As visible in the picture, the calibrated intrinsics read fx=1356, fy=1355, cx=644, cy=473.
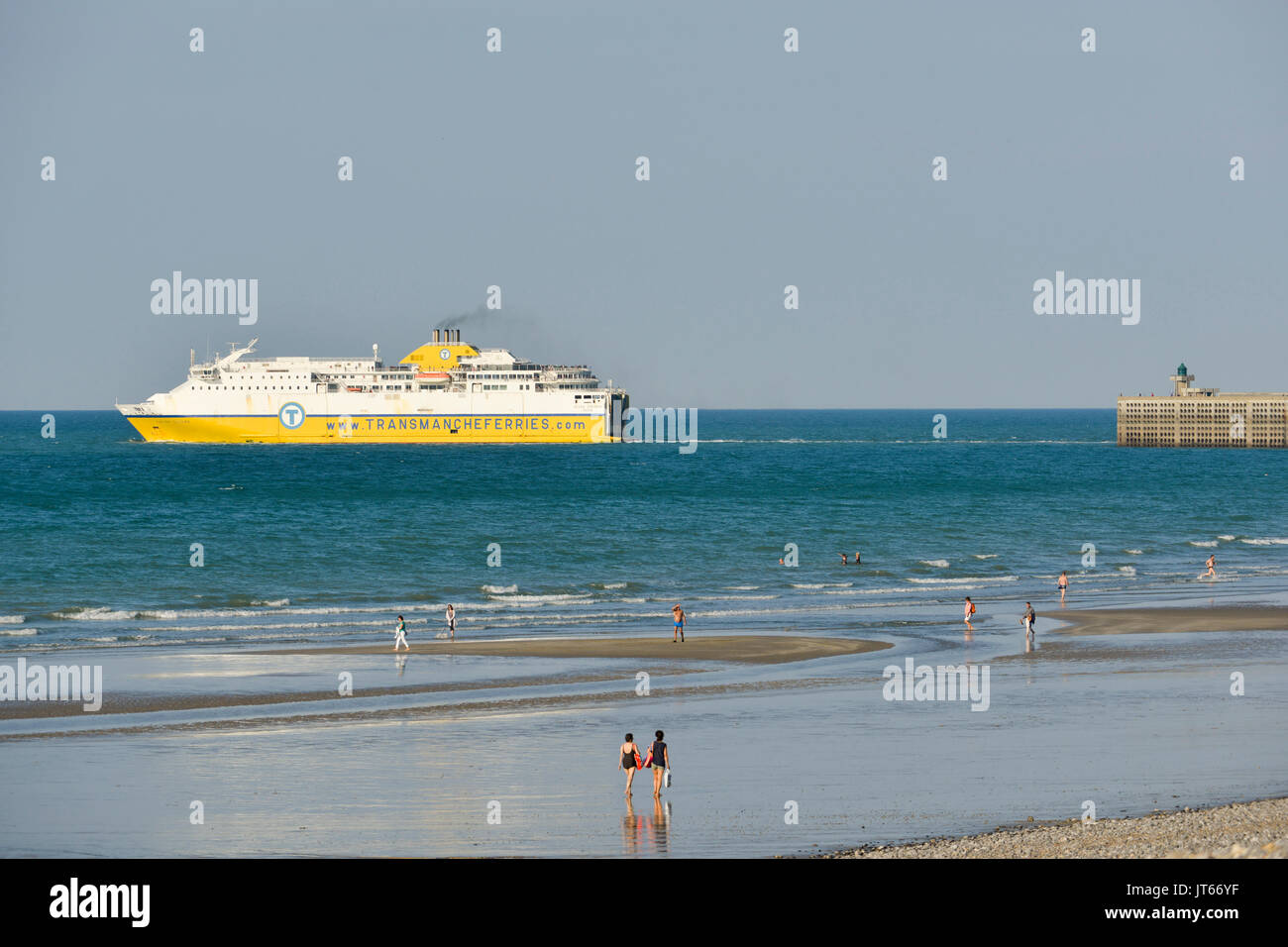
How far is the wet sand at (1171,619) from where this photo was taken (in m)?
36.4

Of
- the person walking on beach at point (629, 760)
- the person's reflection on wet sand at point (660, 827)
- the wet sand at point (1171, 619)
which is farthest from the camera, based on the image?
the wet sand at point (1171, 619)

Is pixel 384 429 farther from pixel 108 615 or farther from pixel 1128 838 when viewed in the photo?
pixel 1128 838

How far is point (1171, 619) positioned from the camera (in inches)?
1512

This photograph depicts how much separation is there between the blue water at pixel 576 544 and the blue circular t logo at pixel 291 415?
3803 cm

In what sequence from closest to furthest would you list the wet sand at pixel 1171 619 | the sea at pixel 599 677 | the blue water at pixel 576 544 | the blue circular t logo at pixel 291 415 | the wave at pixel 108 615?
the sea at pixel 599 677
the wet sand at pixel 1171 619
the wave at pixel 108 615
the blue water at pixel 576 544
the blue circular t logo at pixel 291 415

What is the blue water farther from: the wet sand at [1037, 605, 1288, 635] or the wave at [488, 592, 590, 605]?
the wet sand at [1037, 605, 1288, 635]

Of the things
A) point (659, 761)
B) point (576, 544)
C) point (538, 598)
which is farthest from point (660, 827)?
point (576, 544)

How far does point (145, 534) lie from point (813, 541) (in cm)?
3037

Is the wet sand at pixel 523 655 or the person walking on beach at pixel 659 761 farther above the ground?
the person walking on beach at pixel 659 761

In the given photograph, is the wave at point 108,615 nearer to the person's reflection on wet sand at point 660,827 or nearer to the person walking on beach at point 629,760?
the person walking on beach at point 629,760

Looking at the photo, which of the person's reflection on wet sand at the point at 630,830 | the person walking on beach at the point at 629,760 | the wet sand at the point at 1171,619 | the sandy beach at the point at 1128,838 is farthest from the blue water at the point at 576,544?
the sandy beach at the point at 1128,838

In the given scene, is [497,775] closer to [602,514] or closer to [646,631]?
[646,631]

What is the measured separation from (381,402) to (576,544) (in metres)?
103
